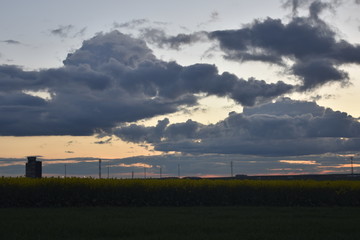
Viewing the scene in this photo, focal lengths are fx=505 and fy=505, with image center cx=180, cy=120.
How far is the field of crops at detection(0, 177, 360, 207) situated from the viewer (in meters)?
29.6

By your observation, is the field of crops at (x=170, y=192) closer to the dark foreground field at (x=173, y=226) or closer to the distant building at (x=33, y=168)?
Answer: the dark foreground field at (x=173, y=226)

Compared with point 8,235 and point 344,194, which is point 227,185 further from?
point 8,235

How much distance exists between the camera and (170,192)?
3139 cm

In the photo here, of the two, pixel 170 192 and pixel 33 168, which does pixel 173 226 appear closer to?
pixel 170 192

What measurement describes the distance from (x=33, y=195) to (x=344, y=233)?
1849cm

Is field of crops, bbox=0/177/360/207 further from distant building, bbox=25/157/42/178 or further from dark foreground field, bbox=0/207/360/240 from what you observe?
distant building, bbox=25/157/42/178

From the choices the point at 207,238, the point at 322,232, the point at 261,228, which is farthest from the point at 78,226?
the point at 322,232

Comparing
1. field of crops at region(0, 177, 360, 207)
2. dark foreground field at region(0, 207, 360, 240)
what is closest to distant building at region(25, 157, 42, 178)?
field of crops at region(0, 177, 360, 207)

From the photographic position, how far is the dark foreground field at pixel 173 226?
1691cm

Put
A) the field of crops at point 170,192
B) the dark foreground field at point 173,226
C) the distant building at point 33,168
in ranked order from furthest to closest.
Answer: the distant building at point 33,168 < the field of crops at point 170,192 < the dark foreground field at point 173,226

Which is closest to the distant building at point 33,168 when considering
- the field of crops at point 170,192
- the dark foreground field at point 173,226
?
the field of crops at point 170,192

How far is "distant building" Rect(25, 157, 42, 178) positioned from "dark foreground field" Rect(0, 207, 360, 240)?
14.2 metres

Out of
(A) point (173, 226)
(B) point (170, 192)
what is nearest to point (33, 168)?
(B) point (170, 192)

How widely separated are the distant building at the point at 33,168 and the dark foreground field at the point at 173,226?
14173 millimetres
